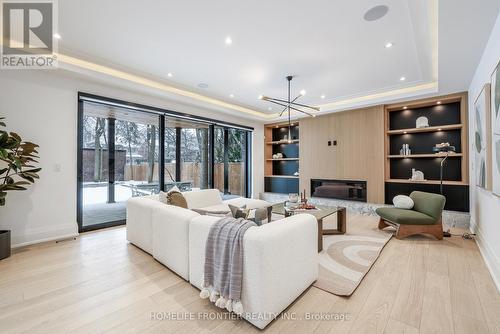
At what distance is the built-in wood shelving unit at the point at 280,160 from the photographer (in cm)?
710

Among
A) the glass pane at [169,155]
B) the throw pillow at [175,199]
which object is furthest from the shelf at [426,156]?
the glass pane at [169,155]

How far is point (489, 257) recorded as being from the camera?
261 cm

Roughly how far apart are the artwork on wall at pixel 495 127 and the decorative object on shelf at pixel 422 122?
249 cm

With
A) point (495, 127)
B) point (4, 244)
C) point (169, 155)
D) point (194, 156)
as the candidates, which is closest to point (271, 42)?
point (495, 127)

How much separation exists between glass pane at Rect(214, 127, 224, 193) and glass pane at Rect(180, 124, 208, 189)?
31 cm

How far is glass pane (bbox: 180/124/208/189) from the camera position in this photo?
539cm

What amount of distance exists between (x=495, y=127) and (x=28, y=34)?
18.2 feet

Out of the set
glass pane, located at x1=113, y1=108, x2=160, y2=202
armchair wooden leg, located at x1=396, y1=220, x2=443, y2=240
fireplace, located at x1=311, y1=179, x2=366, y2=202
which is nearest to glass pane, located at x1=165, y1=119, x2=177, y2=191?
glass pane, located at x1=113, y1=108, x2=160, y2=202

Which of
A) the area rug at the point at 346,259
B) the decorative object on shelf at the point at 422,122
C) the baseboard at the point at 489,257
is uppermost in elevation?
Answer: the decorative object on shelf at the point at 422,122

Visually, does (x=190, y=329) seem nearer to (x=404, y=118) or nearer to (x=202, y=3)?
(x=202, y=3)

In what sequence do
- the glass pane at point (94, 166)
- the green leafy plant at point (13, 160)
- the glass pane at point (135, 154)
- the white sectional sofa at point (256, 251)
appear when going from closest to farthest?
the white sectional sofa at point (256, 251)
the green leafy plant at point (13, 160)
the glass pane at point (94, 166)
the glass pane at point (135, 154)

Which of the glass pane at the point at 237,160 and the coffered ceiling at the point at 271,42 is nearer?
the coffered ceiling at the point at 271,42

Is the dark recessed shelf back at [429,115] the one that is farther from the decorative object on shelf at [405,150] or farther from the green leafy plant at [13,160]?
the green leafy plant at [13,160]

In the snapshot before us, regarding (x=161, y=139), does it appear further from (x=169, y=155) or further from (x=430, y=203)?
(x=430, y=203)
